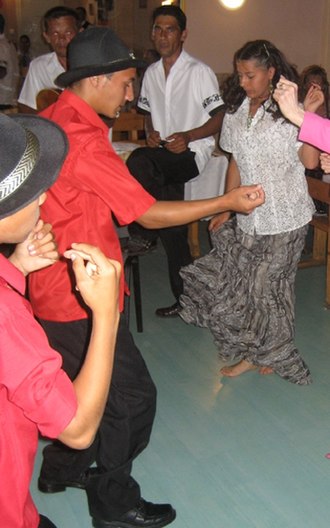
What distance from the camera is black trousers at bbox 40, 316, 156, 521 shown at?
194 centimetres

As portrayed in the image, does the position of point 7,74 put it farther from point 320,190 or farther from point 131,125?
point 320,190

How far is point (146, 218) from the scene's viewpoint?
1.85m

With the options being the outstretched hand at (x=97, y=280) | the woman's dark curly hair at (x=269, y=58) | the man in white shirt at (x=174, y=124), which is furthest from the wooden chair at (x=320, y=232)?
the outstretched hand at (x=97, y=280)

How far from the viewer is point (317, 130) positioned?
7.14 ft

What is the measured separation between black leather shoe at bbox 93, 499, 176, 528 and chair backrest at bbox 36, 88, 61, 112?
236 centimetres

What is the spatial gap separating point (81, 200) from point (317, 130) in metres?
0.93

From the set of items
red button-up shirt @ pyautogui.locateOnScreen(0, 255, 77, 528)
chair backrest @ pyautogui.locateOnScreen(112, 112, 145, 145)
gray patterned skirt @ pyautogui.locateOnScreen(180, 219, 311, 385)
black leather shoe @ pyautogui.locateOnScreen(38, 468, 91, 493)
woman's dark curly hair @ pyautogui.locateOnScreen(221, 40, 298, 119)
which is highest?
woman's dark curly hair @ pyautogui.locateOnScreen(221, 40, 298, 119)

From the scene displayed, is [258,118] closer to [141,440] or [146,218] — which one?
[146,218]

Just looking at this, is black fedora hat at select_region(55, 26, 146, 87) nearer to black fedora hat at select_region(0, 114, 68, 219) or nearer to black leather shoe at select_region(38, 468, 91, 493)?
black fedora hat at select_region(0, 114, 68, 219)

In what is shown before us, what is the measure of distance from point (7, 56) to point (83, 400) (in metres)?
6.33

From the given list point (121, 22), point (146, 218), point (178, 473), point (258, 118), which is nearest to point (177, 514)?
point (178, 473)

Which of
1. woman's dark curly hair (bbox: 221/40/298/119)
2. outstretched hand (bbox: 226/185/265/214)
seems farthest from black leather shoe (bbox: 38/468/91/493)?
woman's dark curly hair (bbox: 221/40/298/119)

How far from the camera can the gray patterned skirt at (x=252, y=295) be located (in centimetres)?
284

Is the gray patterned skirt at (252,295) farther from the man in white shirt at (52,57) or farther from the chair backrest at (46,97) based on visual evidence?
the man in white shirt at (52,57)
